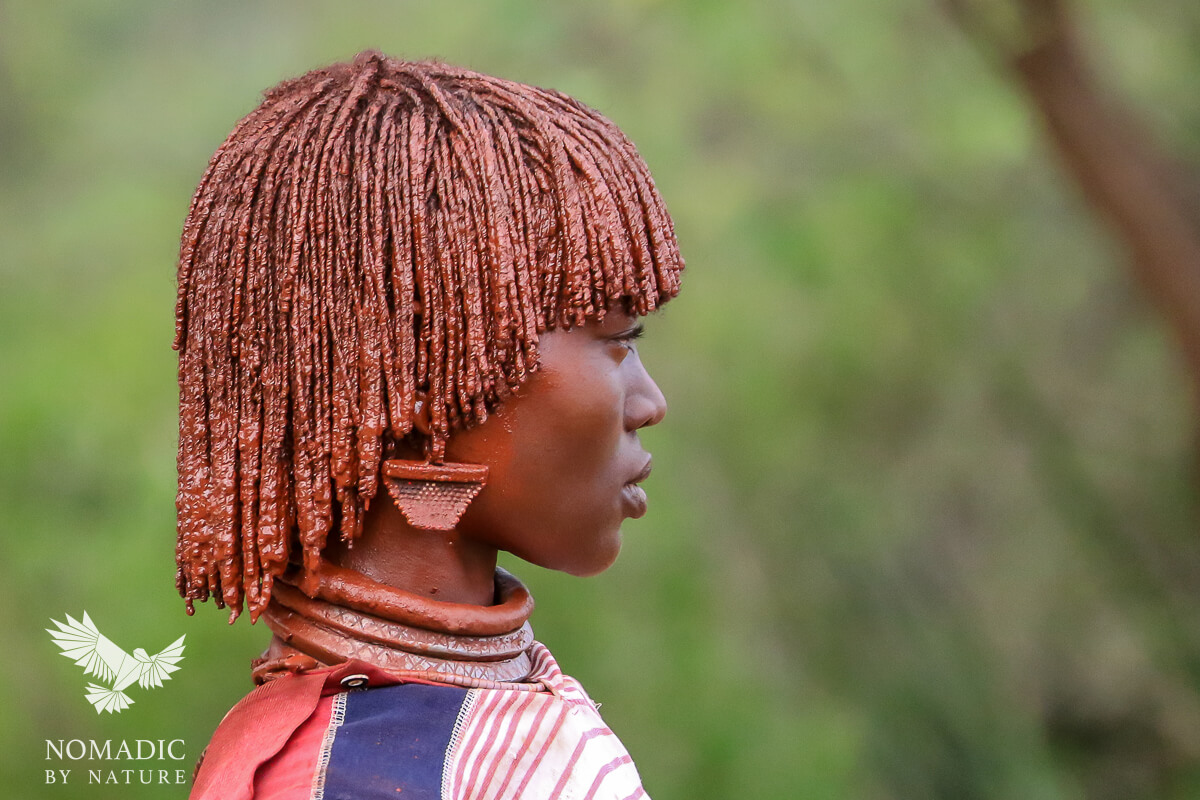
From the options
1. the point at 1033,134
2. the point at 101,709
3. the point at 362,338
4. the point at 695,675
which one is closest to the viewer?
the point at 362,338

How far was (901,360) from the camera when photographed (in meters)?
2.66

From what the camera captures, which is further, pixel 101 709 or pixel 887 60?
pixel 887 60

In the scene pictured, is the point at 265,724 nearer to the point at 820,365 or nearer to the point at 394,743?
the point at 394,743

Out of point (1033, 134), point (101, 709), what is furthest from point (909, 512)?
point (101, 709)

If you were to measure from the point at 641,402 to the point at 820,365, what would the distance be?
4.74ft

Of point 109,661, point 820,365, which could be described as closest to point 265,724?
point 109,661

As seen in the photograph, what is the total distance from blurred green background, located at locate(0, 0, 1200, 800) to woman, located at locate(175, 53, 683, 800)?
1.10 m

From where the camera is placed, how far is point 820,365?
262 cm

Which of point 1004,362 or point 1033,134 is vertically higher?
point 1033,134

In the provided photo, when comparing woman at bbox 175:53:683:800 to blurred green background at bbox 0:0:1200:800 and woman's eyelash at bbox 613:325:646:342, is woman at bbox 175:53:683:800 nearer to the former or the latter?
woman's eyelash at bbox 613:325:646:342

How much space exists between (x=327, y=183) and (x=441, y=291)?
14cm

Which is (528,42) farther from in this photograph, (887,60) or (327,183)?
(327,183)

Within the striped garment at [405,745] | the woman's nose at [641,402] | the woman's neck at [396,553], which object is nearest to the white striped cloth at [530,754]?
the striped garment at [405,745]

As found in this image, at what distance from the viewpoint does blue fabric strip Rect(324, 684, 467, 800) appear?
1.07m
